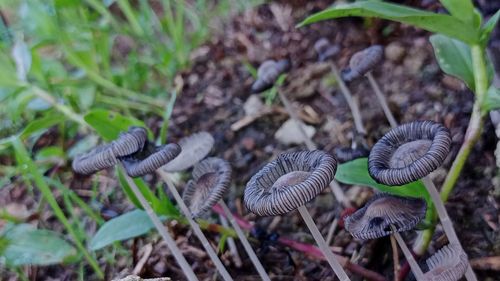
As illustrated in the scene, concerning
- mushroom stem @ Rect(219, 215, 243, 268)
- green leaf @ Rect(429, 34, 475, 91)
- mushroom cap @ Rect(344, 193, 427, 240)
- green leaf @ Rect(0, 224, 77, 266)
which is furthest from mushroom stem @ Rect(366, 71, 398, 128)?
green leaf @ Rect(0, 224, 77, 266)

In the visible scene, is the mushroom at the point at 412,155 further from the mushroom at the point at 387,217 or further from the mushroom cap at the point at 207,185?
the mushroom cap at the point at 207,185

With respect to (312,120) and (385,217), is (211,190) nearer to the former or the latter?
(385,217)

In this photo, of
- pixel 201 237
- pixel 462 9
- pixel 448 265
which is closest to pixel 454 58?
pixel 462 9

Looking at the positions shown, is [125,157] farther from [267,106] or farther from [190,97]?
[190,97]

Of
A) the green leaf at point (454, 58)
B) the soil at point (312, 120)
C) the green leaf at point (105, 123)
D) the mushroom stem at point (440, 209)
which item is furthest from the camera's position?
the green leaf at point (105, 123)

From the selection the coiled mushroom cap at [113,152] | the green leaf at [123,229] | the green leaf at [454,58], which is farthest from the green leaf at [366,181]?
the green leaf at [123,229]
